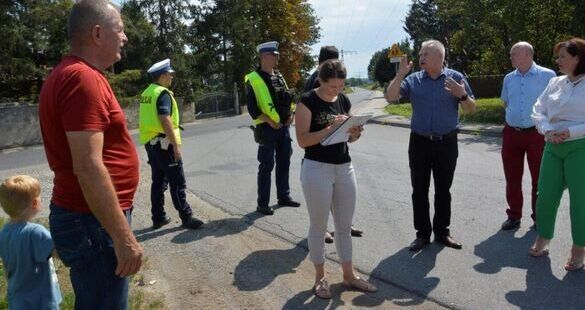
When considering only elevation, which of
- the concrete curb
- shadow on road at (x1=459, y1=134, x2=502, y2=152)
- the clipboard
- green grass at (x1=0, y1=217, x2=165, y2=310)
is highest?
the clipboard

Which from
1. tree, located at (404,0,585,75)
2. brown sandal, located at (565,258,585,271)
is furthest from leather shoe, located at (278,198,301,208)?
tree, located at (404,0,585,75)

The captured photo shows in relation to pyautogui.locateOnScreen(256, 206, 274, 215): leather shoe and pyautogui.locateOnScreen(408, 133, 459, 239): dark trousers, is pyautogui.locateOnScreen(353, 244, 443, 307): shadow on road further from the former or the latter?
pyautogui.locateOnScreen(256, 206, 274, 215): leather shoe

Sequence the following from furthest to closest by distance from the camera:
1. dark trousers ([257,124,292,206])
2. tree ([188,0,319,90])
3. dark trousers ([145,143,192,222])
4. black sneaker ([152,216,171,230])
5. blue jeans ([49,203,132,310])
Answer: tree ([188,0,319,90]) < dark trousers ([257,124,292,206]) < black sneaker ([152,216,171,230]) < dark trousers ([145,143,192,222]) < blue jeans ([49,203,132,310])

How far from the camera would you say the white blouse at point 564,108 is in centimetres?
443

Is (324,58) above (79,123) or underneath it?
above

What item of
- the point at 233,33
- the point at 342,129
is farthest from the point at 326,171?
the point at 233,33

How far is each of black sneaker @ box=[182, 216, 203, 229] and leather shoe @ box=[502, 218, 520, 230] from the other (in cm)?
340

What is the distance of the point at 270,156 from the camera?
6570 mm

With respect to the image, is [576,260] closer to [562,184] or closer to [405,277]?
[562,184]

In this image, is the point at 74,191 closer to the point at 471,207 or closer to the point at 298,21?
the point at 471,207

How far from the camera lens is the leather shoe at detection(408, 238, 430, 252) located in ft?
16.7

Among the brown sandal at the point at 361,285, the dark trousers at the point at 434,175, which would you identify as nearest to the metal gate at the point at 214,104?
the dark trousers at the point at 434,175

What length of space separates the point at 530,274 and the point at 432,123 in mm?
1571

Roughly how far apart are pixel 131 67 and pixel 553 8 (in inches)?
830
